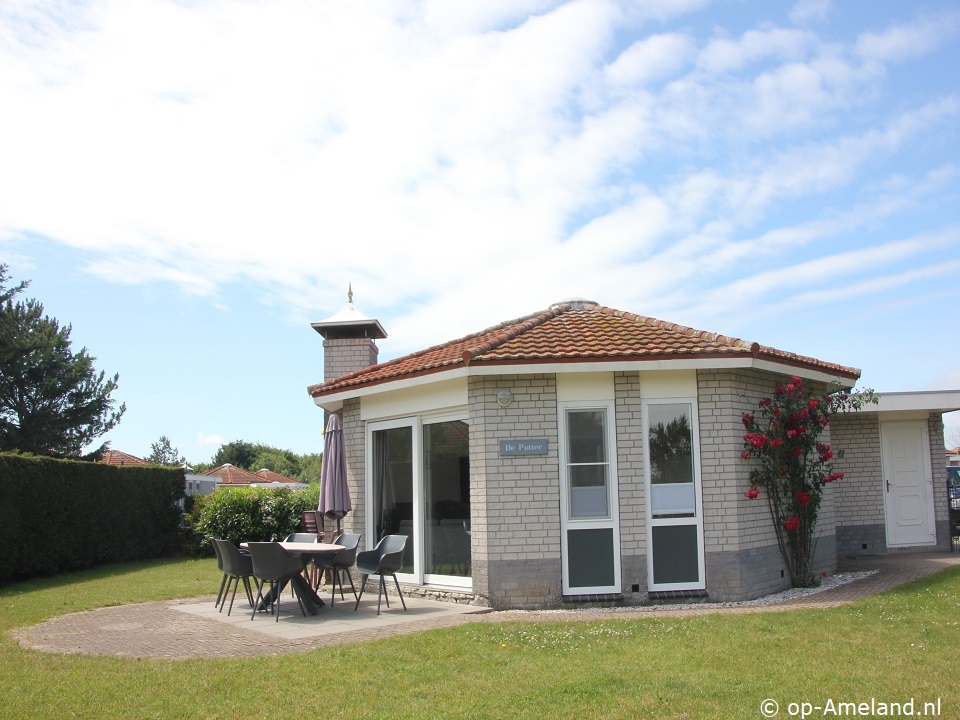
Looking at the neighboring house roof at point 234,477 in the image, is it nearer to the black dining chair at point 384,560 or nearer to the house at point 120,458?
the house at point 120,458

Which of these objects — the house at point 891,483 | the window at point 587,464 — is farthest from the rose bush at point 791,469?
the house at point 891,483

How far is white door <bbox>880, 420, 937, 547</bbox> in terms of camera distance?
15734 millimetres

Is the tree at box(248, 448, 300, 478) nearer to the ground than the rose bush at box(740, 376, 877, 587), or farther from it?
farther from it

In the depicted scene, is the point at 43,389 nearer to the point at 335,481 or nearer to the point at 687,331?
the point at 335,481

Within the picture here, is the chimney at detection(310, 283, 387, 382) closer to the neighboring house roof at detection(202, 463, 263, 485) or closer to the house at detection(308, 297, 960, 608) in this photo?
the house at detection(308, 297, 960, 608)

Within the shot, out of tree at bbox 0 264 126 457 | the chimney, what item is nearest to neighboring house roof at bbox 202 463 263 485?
tree at bbox 0 264 126 457

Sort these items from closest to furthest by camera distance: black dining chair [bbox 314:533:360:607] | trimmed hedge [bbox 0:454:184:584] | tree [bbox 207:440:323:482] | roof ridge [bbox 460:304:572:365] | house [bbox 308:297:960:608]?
roof ridge [bbox 460:304:572:365]
house [bbox 308:297:960:608]
black dining chair [bbox 314:533:360:607]
trimmed hedge [bbox 0:454:184:584]
tree [bbox 207:440:323:482]

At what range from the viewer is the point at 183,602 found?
465 inches

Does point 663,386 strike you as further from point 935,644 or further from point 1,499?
point 1,499

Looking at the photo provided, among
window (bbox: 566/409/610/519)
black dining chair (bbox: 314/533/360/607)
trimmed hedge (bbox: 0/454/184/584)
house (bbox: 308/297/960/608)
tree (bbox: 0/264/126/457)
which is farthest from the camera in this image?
tree (bbox: 0/264/126/457)

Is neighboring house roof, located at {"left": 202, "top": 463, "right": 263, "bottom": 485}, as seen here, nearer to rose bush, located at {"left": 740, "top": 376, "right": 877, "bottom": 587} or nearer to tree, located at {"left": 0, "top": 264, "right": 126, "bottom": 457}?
tree, located at {"left": 0, "top": 264, "right": 126, "bottom": 457}

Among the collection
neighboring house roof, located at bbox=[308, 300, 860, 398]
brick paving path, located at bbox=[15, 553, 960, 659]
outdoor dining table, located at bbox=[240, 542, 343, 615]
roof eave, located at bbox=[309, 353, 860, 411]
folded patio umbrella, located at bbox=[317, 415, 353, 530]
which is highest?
neighboring house roof, located at bbox=[308, 300, 860, 398]

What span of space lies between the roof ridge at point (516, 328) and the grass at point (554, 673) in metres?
3.16

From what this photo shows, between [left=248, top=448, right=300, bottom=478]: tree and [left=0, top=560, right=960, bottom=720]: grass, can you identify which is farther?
[left=248, top=448, right=300, bottom=478]: tree
